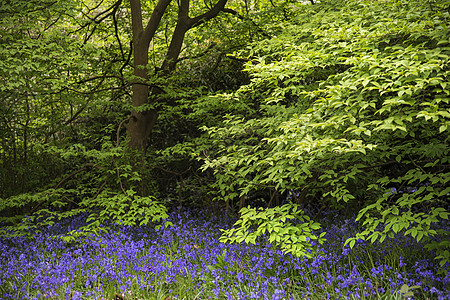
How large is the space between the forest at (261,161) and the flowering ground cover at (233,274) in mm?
24

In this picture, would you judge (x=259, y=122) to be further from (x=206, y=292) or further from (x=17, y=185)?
(x=17, y=185)

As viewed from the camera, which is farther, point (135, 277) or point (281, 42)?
point (281, 42)

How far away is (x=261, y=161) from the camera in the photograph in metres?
3.50

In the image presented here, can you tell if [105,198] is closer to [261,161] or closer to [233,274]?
[233,274]

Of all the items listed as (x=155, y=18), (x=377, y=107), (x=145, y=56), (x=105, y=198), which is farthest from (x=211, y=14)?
(x=377, y=107)

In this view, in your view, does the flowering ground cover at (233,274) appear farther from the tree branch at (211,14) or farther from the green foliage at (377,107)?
the tree branch at (211,14)

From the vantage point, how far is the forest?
3.15 metres

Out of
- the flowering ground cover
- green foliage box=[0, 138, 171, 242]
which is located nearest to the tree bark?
green foliage box=[0, 138, 171, 242]

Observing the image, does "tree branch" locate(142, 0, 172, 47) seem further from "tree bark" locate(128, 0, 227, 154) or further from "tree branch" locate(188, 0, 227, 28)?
"tree branch" locate(188, 0, 227, 28)

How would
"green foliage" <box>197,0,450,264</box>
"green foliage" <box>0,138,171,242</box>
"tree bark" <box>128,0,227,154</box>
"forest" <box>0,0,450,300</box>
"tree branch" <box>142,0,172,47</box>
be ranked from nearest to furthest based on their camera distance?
"green foliage" <box>197,0,450,264</box> → "forest" <box>0,0,450,300</box> → "green foliage" <box>0,138,171,242</box> → "tree branch" <box>142,0,172,47</box> → "tree bark" <box>128,0,227,154</box>

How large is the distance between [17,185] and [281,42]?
6.36m

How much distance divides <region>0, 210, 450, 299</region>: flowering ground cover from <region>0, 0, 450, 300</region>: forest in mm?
24

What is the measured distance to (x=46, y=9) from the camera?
19.0 ft

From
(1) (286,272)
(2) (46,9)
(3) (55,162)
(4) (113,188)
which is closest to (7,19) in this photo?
(2) (46,9)
